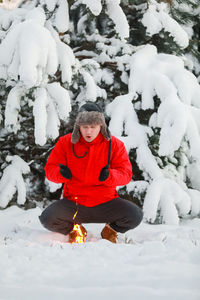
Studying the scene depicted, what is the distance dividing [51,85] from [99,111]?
38.2 inches

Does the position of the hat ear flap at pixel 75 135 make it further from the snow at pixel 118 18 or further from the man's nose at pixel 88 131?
the snow at pixel 118 18

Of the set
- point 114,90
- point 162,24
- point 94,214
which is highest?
point 162,24

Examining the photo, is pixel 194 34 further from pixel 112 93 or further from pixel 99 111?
pixel 99 111

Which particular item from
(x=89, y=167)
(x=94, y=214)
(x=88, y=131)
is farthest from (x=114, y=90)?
(x=94, y=214)

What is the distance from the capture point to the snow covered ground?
1808mm

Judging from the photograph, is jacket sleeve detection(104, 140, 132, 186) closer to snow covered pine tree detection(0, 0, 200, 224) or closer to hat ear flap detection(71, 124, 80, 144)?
hat ear flap detection(71, 124, 80, 144)

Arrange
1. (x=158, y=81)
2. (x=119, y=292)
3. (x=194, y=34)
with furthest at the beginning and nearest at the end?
(x=194, y=34) → (x=158, y=81) → (x=119, y=292)

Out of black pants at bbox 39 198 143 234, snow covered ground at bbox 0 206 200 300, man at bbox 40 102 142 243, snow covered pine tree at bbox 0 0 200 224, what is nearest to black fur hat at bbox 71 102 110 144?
man at bbox 40 102 142 243

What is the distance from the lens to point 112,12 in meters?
4.85

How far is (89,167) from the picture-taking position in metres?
3.56

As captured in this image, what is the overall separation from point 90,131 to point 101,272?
172cm

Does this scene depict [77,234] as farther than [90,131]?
Yes

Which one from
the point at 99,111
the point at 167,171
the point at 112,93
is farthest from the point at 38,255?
the point at 112,93

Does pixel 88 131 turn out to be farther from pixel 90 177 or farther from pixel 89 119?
pixel 90 177
